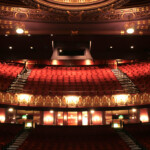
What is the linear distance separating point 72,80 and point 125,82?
2.84 metres

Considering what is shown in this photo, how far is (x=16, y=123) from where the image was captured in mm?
8469

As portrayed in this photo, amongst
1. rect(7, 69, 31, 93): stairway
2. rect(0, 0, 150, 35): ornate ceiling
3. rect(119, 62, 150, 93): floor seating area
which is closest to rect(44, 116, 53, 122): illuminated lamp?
rect(7, 69, 31, 93): stairway

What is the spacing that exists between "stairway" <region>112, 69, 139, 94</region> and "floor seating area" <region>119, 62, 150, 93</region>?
205mm

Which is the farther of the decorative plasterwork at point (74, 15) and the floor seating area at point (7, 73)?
the decorative plasterwork at point (74, 15)

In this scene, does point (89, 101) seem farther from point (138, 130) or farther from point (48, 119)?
point (138, 130)

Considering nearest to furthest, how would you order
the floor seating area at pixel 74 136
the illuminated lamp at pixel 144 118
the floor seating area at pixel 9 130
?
the floor seating area at pixel 74 136 → the floor seating area at pixel 9 130 → the illuminated lamp at pixel 144 118

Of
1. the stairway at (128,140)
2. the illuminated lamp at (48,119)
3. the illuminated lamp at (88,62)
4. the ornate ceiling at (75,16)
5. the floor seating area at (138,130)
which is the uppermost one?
the ornate ceiling at (75,16)

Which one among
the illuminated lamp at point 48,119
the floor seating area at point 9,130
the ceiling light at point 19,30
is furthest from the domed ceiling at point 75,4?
the floor seating area at point 9,130

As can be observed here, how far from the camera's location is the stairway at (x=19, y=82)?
917cm

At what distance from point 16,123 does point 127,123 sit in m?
4.77

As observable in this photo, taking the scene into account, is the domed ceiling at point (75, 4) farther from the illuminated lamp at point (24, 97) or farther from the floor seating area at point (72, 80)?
the illuminated lamp at point (24, 97)

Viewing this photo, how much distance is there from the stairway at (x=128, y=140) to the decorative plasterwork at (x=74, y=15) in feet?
19.3

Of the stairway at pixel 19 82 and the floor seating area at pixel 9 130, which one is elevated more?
the stairway at pixel 19 82

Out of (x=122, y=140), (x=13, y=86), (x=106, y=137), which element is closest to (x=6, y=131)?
(x=13, y=86)
